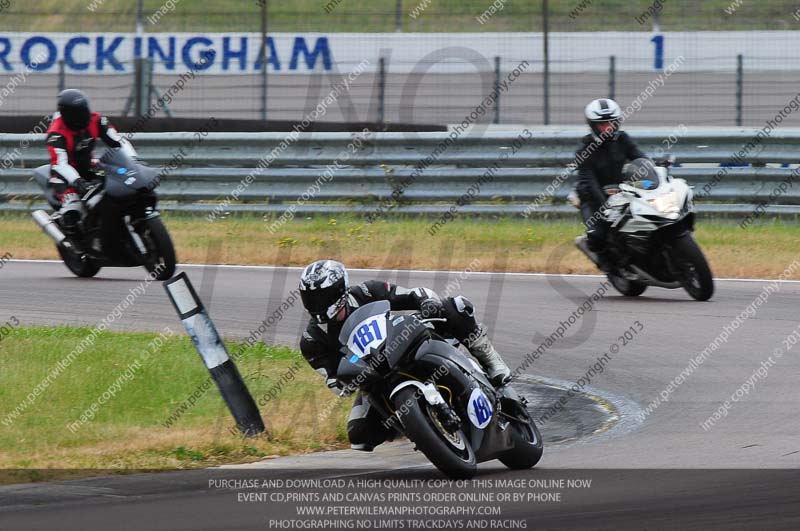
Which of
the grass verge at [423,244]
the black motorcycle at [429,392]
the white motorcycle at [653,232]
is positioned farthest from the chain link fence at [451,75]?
the black motorcycle at [429,392]

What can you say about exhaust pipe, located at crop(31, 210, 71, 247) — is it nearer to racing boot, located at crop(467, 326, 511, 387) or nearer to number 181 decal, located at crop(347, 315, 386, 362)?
racing boot, located at crop(467, 326, 511, 387)

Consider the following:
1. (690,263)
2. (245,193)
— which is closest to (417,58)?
(245,193)

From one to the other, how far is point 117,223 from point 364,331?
690 cm

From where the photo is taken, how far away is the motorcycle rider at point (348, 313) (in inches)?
270

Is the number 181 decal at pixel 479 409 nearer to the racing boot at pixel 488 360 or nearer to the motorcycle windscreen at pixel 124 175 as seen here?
the racing boot at pixel 488 360

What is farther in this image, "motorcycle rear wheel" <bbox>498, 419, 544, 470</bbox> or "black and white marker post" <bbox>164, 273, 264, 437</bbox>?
"black and white marker post" <bbox>164, 273, 264, 437</bbox>

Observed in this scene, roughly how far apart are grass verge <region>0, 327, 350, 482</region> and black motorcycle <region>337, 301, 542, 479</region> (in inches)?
50.9

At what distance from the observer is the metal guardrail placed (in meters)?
15.7

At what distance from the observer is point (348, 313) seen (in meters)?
6.95

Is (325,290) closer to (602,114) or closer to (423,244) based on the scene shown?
(602,114)

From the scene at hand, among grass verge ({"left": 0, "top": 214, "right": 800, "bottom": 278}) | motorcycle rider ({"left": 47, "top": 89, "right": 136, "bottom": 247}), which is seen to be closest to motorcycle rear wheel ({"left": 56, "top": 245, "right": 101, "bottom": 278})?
motorcycle rider ({"left": 47, "top": 89, "right": 136, "bottom": 247})

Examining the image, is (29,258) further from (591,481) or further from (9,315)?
(591,481)

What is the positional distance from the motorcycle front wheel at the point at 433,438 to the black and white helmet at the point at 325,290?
0.73 metres

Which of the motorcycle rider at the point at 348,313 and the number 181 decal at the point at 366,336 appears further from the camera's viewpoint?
the motorcycle rider at the point at 348,313
